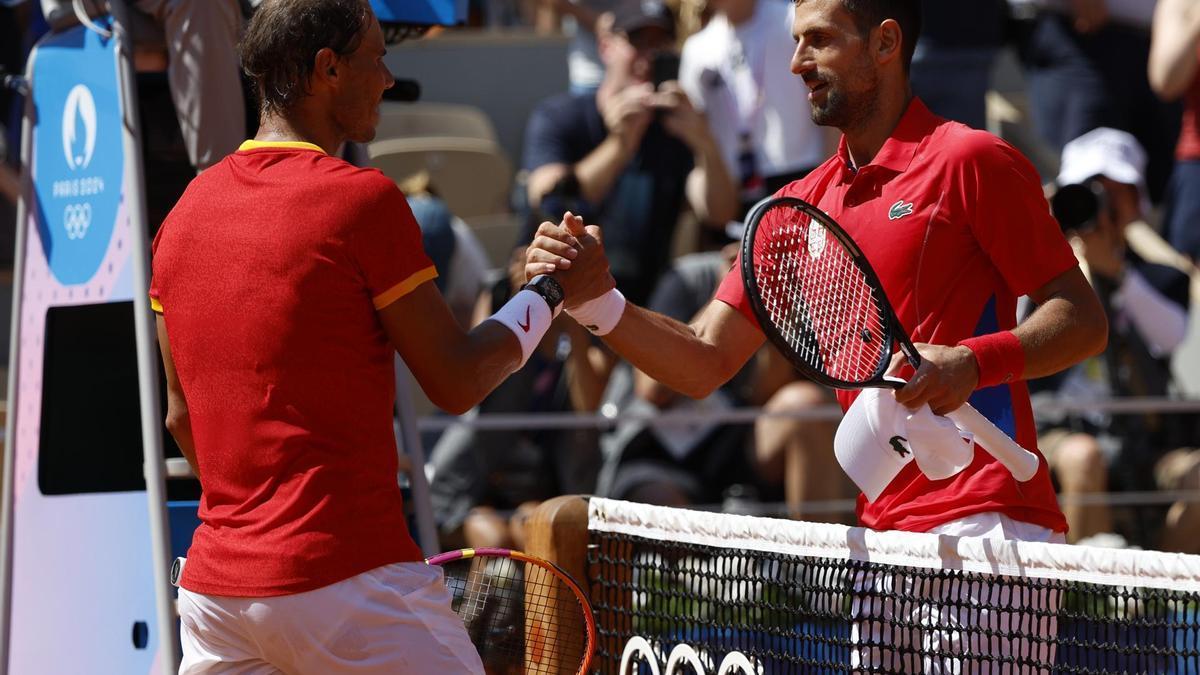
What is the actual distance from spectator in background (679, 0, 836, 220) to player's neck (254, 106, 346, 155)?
5019mm

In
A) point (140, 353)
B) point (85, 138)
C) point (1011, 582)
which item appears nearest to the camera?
point (1011, 582)

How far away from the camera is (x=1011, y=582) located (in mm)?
3359

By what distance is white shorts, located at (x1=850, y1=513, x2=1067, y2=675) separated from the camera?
11.1 ft

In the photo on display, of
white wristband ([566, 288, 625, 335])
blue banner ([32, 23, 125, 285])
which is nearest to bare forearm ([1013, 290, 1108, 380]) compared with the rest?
white wristband ([566, 288, 625, 335])

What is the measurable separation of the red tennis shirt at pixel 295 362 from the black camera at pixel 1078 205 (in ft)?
A: 15.6

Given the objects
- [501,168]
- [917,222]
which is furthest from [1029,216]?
[501,168]

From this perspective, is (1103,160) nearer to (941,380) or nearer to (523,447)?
(523,447)

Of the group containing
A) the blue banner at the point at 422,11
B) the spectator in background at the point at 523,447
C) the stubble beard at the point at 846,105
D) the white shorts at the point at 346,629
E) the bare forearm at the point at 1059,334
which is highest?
the blue banner at the point at 422,11

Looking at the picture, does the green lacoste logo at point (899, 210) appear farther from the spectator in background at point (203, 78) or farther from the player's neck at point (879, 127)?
the spectator in background at point (203, 78)

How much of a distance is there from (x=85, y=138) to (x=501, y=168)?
5.30m

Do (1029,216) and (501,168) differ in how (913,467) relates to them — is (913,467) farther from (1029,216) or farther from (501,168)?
(501,168)

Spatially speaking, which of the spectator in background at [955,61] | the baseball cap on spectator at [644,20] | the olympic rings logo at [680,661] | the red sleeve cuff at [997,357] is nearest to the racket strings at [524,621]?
the olympic rings logo at [680,661]

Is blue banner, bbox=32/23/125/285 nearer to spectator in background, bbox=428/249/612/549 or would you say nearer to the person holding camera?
spectator in background, bbox=428/249/612/549

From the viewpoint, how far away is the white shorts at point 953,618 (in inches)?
133
